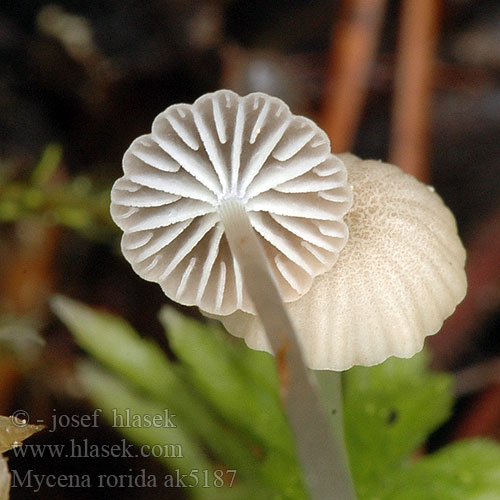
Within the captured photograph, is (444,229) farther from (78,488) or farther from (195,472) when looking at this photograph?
Answer: (78,488)

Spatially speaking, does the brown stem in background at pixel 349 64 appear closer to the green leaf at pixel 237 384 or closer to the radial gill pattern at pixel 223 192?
the green leaf at pixel 237 384

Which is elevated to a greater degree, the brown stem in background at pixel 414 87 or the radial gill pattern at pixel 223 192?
the brown stem in background at pixel 414 87

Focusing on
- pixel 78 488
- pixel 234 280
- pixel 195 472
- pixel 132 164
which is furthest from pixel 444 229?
pixel 78 488

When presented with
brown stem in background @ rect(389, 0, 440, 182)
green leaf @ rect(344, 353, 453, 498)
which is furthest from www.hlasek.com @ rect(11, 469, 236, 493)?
brown stem in background @ rect(389, 0, 440, 182)

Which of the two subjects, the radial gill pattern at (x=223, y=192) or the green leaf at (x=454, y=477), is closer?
the radial gill pattern at (x=223, y=192)

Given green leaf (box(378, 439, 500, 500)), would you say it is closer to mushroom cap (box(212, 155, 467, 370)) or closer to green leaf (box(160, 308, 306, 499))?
green leaf (box(160, 308, 306, 499))

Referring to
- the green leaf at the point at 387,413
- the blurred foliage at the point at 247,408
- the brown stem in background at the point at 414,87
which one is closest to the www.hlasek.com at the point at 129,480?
the blurred foliage at the point at 247,408

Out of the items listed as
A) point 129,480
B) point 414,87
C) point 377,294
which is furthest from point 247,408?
point 414,87

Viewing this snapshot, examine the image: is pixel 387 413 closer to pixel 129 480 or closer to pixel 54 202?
pixel 129 480
